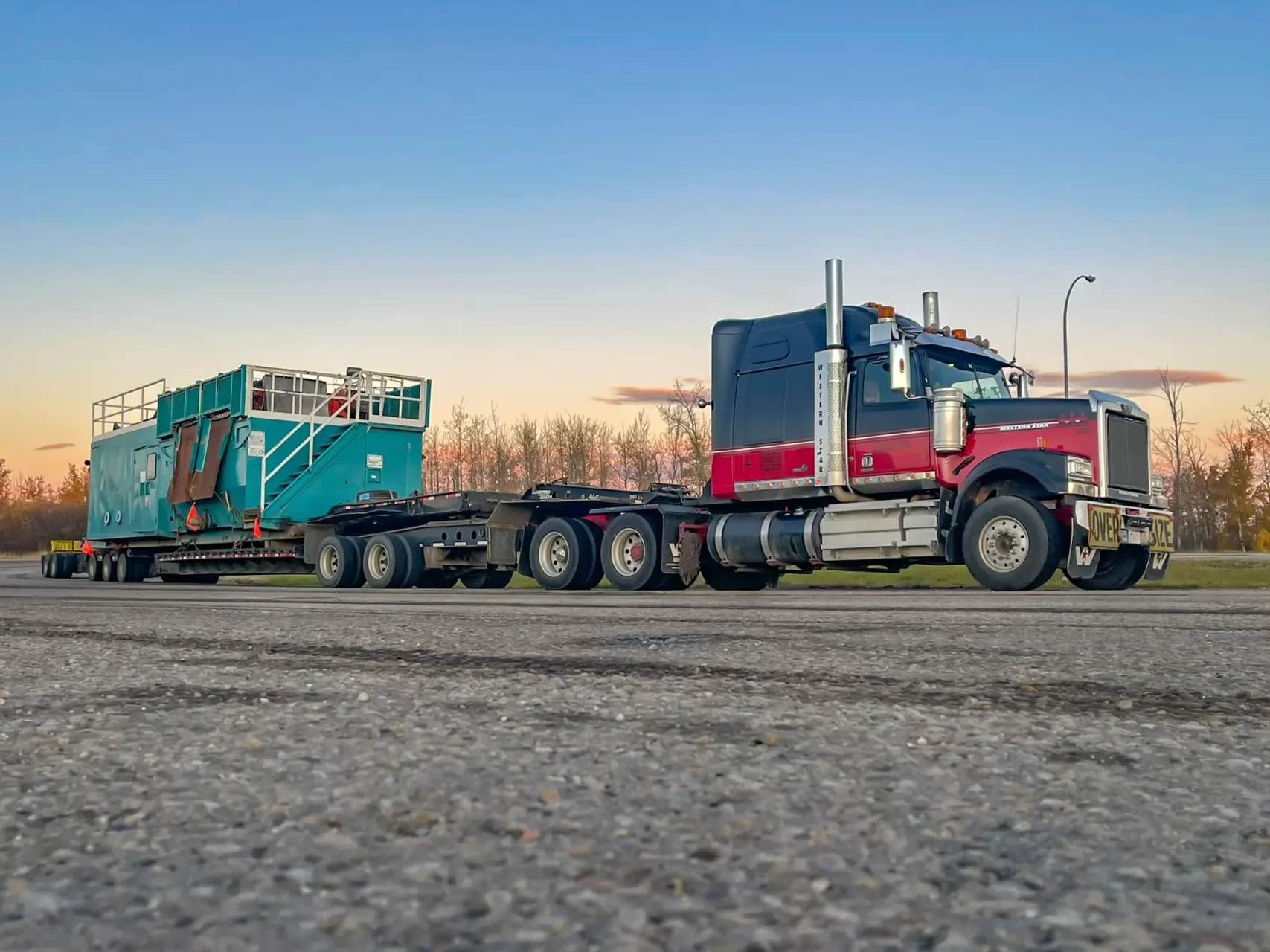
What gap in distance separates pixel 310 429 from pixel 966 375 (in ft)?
41.2

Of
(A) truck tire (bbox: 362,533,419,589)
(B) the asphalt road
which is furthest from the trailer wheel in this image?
(B) the asphalt road

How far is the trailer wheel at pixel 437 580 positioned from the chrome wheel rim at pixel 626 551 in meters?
4.60

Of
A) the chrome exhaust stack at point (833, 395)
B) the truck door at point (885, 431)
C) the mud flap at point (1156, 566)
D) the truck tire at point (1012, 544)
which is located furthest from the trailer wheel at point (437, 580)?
the mud flap at point (1156, 566)

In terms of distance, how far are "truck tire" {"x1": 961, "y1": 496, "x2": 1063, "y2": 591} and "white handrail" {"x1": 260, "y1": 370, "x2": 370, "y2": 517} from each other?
1288 cm

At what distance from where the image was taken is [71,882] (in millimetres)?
1580

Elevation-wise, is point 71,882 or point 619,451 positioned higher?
point 619,451

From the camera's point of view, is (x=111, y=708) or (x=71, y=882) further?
(x=111, y=708)

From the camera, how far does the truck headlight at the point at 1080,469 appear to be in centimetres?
1339

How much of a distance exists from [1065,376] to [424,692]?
30.1 m

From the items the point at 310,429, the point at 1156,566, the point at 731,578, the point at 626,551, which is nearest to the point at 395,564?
the point at 310,429

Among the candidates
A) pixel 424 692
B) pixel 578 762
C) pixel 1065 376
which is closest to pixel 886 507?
pixel 424 692

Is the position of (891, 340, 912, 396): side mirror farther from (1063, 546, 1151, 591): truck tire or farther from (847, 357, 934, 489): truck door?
(1063, 546, 1151, 591): truck tire

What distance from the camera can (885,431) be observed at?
1460 centimetres

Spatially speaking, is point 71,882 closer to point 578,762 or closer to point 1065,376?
point 578,762
